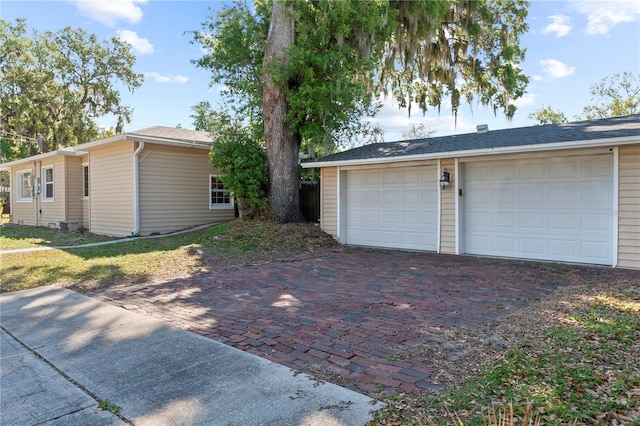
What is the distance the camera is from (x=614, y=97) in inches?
1070

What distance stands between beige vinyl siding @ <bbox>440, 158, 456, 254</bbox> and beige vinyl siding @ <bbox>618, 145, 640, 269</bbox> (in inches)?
128

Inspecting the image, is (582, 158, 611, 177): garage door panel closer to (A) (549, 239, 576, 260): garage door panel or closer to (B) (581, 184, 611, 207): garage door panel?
(B) (581, 184, 611, 207): garage door panel

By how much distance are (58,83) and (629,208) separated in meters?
30.6

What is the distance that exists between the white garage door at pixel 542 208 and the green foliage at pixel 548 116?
2453 centimetres

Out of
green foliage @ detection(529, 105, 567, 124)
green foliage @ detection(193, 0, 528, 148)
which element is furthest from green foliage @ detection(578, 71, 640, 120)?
green foliage @ detection(193, 0, 528, 148)

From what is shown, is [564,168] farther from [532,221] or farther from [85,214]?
[85,214]

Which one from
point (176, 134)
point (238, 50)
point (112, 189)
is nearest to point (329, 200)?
point (238, 50)

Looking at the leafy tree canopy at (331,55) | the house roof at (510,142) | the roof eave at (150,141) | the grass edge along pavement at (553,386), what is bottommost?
the grass edge along pavement at (553,386)

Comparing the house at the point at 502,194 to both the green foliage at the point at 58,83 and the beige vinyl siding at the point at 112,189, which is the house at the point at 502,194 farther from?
the green foliage at the point at 58,83

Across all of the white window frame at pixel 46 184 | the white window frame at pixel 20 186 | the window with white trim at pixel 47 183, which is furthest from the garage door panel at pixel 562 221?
the white window frame at pixel 20 186

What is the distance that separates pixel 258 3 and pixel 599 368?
1361 centimetres

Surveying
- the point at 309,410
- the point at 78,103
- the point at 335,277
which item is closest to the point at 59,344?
the point at 309,410

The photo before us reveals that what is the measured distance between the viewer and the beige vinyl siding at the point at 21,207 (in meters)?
19.4

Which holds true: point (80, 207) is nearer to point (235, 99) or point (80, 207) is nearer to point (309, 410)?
point (235, 99)
